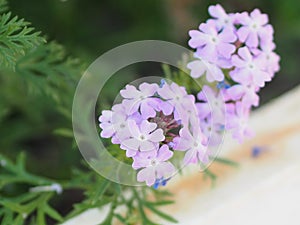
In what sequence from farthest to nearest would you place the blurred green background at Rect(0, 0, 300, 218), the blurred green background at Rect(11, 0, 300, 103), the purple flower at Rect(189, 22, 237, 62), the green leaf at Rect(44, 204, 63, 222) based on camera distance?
1. the blurred green background at Rect(11, 0, 300, 103)
2. the blurred green background at Rect(0, 0, 300, 218)
3. the green leaf at Rect(44, 204, 63, 222)
4. the purple flower at Rect(189, 22, 237, 62)

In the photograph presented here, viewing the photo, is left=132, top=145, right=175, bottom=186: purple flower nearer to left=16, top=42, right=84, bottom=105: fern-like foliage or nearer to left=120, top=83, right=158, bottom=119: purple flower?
left=120, top=83, right=158, bottom=119: purple flower

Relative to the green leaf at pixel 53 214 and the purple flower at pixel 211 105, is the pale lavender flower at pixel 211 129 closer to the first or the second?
the purple flower at pixel 211 105

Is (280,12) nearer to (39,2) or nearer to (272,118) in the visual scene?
(272,118)

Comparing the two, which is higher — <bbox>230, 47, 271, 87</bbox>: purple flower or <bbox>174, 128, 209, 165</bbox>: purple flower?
<bbox>230, 47, 271, 87</bbox>: purple flower

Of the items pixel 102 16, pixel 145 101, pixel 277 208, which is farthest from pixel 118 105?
pixel 102 16

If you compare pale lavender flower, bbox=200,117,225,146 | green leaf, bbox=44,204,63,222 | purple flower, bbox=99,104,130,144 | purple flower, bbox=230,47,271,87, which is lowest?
green leaf, bbox=44,204,63,222

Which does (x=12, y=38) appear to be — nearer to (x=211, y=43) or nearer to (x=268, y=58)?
(x=211, y=43)

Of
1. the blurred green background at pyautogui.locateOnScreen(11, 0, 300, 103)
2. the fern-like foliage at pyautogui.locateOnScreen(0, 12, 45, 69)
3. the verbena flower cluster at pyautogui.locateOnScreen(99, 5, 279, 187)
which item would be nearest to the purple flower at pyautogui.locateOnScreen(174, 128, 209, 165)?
the verbena flower cluster at pyautogui.locateOnScreen(99, 5, 279, 187)
